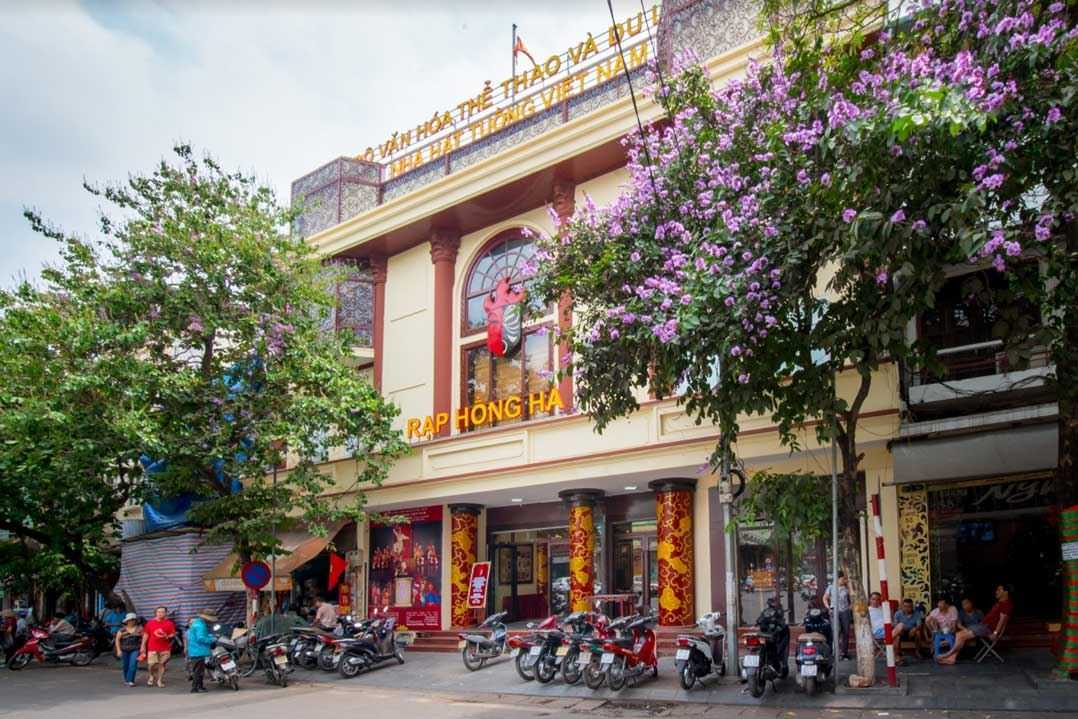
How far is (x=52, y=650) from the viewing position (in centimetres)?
2303

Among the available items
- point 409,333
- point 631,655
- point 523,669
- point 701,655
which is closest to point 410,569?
point 409,333

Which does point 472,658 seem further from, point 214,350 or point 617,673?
point 214,350

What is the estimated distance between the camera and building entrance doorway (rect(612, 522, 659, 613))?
786 inches

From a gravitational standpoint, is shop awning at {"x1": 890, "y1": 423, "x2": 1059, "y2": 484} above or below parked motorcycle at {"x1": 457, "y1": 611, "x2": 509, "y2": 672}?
above

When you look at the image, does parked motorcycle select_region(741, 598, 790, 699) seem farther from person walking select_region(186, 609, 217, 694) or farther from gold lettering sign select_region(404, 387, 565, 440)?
person walking select_region(186, 609, 217, 694)

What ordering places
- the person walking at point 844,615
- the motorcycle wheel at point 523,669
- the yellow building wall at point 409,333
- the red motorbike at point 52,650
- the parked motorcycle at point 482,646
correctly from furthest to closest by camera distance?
the yellow building wall at point 409,333 → the red motorbike at point 52,650 → the parked motorcycle at point 482,646 → the motorcycle wheel at point 523,669 → the person walking at point 844,615

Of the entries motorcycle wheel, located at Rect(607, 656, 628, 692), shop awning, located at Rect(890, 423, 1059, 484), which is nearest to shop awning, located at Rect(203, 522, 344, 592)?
motorcycle wheel, located at Rect(607, 656, 628, 692)

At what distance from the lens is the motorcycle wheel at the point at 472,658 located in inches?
714

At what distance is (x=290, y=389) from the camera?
20.5 metres

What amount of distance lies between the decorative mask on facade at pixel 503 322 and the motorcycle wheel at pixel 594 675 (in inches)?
336

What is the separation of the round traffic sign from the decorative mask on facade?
21.5 ft

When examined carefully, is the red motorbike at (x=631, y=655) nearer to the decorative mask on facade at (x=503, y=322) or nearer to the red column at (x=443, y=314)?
the decorative mask on facade at (x=503, y=322)

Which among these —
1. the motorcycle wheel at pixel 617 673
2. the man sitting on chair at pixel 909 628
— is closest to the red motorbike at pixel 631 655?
the motorcycle wheel at pixel 617 673

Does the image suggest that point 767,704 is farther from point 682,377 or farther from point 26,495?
point 26,495
